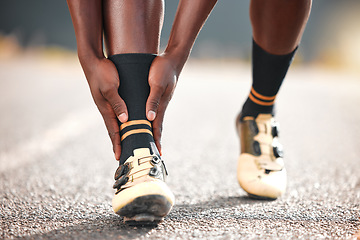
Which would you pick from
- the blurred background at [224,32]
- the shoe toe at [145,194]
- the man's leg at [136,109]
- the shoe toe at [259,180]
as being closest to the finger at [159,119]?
the man's leg at [136,109]

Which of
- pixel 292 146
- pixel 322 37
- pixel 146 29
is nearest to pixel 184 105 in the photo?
pixel 292 146

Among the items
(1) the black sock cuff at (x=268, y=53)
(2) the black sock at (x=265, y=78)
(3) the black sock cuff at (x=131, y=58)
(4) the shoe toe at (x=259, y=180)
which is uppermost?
(1) the black sock cuff at (x=268, y=53)

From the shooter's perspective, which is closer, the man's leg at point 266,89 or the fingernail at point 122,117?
the fingernail at point 122,117

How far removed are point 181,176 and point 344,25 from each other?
19.4 m

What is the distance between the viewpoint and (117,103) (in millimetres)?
851

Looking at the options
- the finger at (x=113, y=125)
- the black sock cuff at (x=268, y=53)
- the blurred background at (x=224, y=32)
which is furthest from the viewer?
the blurred background at (x=224, y=32)

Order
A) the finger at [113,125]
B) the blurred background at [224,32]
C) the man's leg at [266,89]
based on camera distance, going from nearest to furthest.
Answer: the finger at [113,125], the man's leg at [266,89], the blurred background at [224,32]

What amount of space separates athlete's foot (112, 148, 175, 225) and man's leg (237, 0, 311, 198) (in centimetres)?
38

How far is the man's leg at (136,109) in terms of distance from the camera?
2.54 feet

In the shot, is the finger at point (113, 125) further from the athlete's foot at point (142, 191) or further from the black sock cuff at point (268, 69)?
the black sock cuff at point (268, 69)

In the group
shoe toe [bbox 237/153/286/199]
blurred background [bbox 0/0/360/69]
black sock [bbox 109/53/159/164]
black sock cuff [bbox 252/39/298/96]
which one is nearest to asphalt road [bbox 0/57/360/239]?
shoe toe [bbox 237/153/286/199]

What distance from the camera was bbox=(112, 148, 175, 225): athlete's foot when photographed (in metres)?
0.77

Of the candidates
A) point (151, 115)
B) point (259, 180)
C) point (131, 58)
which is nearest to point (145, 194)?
point (151, 115)

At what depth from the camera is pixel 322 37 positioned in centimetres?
1773
